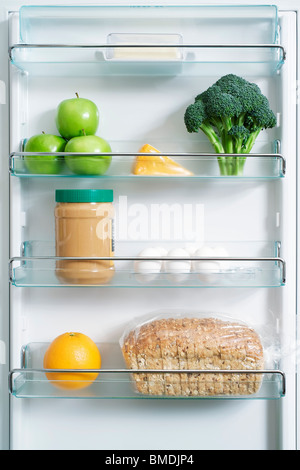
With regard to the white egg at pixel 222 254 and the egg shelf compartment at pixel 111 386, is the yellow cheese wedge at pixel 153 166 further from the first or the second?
the egg shelf compartment at pixel 111 386

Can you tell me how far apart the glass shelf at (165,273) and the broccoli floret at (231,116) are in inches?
8.7

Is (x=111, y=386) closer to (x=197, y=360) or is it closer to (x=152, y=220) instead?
(x=197, y=360)

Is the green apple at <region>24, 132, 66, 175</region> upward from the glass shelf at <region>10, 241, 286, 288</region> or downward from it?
upward

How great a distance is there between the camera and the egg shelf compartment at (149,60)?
3.47ft

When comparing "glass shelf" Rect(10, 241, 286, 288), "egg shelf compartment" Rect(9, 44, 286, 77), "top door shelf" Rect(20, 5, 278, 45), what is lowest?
"glass shelf" Rect(10, 241, 286, 288)

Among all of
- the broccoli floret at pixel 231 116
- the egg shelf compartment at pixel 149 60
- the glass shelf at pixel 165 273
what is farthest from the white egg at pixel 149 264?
the egg shelf compartment at pixel 149 60

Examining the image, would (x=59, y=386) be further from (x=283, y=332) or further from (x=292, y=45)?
(x=292, y=45)

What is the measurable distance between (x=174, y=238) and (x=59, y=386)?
435 mm

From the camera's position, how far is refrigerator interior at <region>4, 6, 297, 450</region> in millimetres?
1125

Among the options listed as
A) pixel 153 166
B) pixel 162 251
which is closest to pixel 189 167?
pixel 153 166

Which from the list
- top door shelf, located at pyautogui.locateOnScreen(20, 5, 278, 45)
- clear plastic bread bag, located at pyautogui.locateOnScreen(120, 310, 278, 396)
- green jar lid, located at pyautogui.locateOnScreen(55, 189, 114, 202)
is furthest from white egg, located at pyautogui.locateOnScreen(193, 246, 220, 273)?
top door shelf, located at pyautogui.locateOnScreen(20, 5, 278, 45)

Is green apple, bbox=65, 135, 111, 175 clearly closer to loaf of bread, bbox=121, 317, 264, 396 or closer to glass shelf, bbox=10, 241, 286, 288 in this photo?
glass shelf, bbox=10, 241, 286, 288

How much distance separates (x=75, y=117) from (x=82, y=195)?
183 millimetres

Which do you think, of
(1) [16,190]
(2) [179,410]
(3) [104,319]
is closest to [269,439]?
(2) [179,410]
